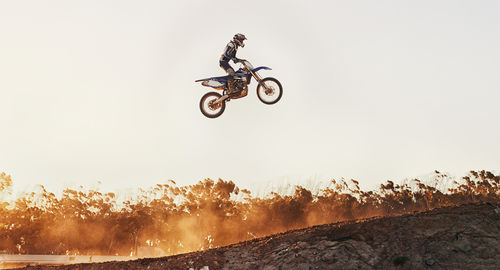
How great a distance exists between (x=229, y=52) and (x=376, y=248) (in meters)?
8.35

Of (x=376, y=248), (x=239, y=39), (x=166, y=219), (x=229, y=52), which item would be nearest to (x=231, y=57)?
(x=229, y=52)

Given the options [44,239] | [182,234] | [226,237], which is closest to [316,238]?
[226,237]

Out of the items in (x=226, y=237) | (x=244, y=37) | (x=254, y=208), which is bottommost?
(x=226, y=237)

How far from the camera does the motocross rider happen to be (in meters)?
14.8

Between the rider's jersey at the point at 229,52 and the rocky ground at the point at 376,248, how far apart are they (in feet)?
22.0

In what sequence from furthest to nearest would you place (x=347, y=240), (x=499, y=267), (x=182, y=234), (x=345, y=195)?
(x=182, y=234) < (x=345, y=195) < (x=347, y=240) < (x=499, y=267)

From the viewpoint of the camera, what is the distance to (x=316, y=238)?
13008mm

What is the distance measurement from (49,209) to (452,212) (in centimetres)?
4710

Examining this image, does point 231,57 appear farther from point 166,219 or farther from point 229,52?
point 166,219

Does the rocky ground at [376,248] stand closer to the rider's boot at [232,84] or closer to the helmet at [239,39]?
the rider's boot at [232,84]

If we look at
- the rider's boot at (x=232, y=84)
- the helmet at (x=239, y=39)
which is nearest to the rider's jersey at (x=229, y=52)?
the helmet at (x=239, y=39)

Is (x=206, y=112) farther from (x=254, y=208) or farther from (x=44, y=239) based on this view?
(x=44, y=239)

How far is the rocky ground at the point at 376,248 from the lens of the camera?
1146cm

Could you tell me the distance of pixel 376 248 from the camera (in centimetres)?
1209
